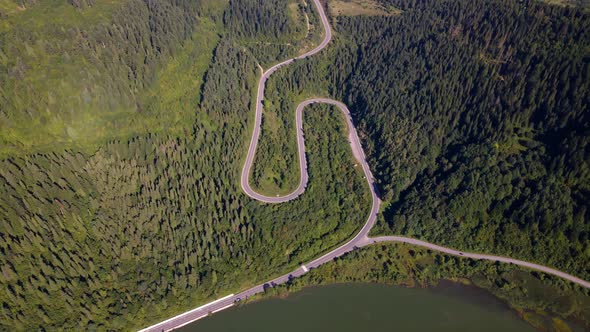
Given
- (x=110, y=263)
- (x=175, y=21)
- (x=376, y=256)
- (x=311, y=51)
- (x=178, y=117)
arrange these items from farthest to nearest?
(x=311, y=51), (x=175, y=21), (x=178, y=117), (x=376, y=256), (x=110, y=263)

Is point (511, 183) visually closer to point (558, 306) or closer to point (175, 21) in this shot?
point (558, 306)

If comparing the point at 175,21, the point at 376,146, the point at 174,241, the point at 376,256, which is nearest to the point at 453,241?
the point at 376,256

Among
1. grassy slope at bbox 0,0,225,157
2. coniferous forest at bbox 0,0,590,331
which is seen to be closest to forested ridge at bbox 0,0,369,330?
coniferous forest at bbox 0,0,590,331

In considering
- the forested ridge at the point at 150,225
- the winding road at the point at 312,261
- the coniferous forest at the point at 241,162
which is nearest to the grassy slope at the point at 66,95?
the coniferous forest at the point at 241,162

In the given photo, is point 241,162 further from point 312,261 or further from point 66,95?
point 66,95

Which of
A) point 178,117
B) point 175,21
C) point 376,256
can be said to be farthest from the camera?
point 175,21

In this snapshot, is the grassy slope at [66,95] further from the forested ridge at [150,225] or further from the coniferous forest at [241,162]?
the forested ridge at [150,225]

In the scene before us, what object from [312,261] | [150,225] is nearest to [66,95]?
[150,225]

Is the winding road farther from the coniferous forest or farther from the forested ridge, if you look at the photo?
the forested ridge

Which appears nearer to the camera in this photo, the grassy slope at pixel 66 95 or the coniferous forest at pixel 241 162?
the coniferous forest at pixel 241 162
